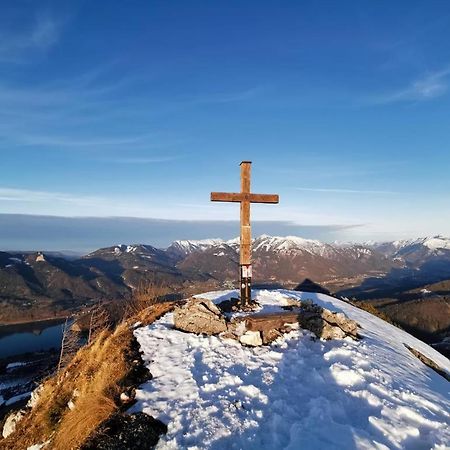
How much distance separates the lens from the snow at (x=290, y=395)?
826cm

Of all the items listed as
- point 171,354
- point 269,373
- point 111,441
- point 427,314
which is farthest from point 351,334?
point 427,314

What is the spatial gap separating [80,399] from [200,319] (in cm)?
568

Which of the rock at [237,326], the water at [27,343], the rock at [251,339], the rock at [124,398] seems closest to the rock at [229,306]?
the rock at [237,326]

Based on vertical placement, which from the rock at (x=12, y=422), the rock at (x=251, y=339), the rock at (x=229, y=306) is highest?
the rock at (x=229, y=306)

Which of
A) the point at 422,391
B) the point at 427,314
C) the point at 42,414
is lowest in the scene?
the point at 427,314

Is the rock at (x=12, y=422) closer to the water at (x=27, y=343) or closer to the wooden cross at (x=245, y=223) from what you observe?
the wooden cross at (x=245, y=223)

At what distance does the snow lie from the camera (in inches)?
325

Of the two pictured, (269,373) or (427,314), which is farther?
(427,314)

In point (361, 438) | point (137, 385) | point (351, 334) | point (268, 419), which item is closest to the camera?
point (361, 438)

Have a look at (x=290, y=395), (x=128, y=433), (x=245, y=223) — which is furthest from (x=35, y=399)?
Answer: (x=245, y=223)

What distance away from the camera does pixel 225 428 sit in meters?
8.41

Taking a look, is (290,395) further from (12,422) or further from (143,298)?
(143,298)

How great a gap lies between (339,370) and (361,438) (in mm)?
3417

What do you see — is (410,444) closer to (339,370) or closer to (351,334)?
(339,370)
